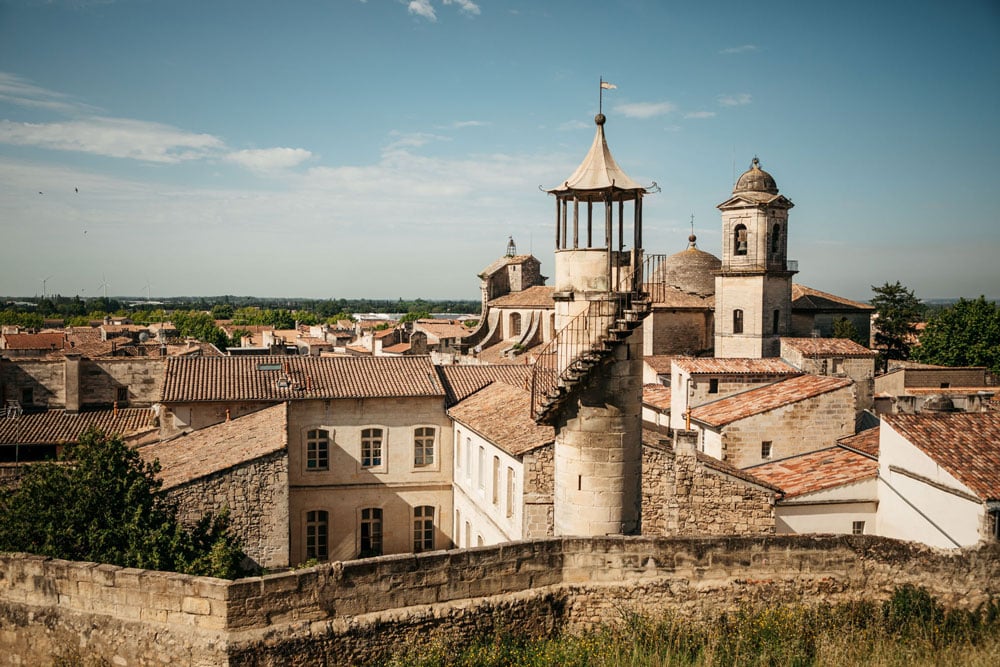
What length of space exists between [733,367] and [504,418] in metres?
12.8

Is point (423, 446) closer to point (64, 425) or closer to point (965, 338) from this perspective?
point (64, 425)

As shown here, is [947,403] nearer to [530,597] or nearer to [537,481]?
[537,481]

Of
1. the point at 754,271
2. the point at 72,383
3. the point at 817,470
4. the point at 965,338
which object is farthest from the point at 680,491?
the point at 965,338

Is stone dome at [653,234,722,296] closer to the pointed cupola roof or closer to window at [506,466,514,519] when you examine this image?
window at [506,466,514,519]

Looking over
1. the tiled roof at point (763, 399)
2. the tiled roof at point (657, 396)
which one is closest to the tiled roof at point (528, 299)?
the tiled roof at point (657, 396)

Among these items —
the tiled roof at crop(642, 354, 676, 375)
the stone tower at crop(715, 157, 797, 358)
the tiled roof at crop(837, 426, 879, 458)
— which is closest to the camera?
the tiled roof at crop(837, 426, 879, 458)

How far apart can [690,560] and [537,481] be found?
6.73 m

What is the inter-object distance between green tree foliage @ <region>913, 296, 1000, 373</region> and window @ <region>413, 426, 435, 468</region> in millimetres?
46264

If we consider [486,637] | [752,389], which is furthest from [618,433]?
[752,389]

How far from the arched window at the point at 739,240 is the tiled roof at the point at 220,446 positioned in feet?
97.2

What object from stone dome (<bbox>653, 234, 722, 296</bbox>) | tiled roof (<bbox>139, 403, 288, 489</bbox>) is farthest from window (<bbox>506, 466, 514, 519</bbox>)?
stone dome (<bbox>653, 234, 722, 296</bbox>)

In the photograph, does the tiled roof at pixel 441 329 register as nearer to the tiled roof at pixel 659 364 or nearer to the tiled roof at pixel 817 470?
the tiled roof at pixel 659 364

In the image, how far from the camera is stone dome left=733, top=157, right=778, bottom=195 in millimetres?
44875

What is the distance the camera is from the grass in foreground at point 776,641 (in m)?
10.8
